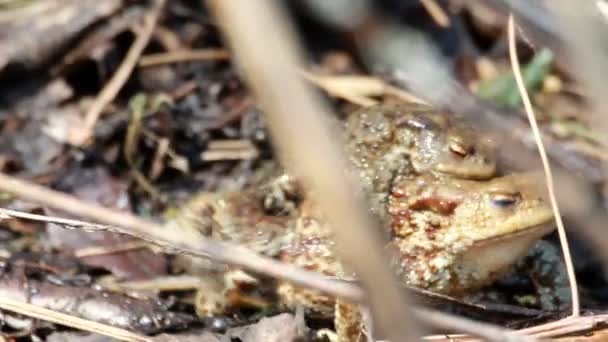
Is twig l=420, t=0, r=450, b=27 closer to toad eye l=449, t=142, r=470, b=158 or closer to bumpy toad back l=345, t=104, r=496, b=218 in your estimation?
bumpy toad back l=345, t=104, r=496, b=218

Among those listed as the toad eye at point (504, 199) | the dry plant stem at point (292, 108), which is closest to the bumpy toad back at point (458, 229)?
the toad eye at point (504, 199)

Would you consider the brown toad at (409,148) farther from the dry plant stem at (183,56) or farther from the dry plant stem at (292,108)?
the dry plant stem at (292,108)

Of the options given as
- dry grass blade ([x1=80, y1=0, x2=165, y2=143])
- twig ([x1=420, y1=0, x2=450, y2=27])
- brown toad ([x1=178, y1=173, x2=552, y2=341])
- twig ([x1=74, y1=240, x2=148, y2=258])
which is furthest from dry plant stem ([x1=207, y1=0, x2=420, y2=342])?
twig ([x1=420, y1=0, x2=450, y2=27])

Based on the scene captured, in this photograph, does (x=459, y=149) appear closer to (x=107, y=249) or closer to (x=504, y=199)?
(x=504, y=199)

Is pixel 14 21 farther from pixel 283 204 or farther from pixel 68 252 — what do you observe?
pixel 283 204

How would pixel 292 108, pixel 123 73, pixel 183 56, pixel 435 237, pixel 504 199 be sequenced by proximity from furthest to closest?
pixel 183 56
pixel 123 73
pixel 435 237
pixel 504 199
pixel 292 108

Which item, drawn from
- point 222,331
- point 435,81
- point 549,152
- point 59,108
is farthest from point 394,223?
point 59,108

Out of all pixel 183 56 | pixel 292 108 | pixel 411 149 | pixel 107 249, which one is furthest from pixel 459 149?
pixel 292 108
